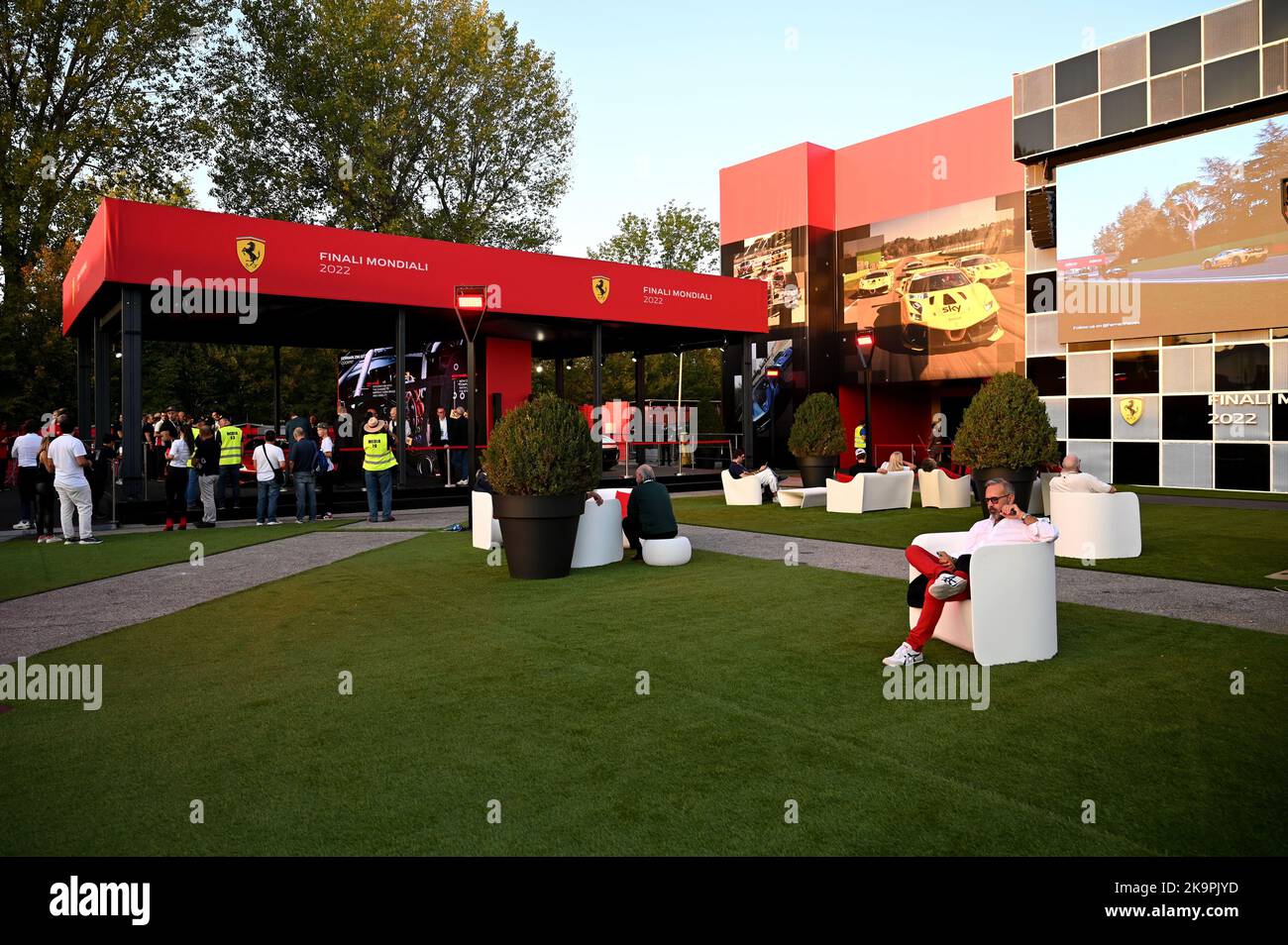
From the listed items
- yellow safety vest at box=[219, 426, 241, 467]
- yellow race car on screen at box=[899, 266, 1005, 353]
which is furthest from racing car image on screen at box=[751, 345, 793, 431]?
yellow safety vest at box=[219, 426, 241, 467]

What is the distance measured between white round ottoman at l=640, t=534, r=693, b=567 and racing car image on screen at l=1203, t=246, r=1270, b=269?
1803cm

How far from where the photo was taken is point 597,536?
10336mm

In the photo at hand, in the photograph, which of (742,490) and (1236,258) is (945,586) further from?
(1236,258)

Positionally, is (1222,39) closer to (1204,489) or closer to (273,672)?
(1204,489)

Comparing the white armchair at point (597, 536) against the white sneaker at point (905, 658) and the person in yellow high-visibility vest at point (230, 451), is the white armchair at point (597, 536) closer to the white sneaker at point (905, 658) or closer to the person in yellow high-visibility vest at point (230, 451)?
the white sneaker at point (905, 658)

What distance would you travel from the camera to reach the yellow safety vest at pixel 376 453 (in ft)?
50.3

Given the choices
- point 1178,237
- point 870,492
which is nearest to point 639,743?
point 870,492

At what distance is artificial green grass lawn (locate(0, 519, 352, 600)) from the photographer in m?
10.0

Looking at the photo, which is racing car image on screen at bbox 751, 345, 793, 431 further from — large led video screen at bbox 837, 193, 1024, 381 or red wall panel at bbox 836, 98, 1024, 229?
red wall panel at bbox 836, 98, 1024, 229

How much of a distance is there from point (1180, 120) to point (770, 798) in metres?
24.1

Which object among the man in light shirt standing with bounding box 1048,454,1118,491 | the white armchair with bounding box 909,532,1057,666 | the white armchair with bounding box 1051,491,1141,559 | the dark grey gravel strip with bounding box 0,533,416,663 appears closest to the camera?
the white armchair with bounding box 909,532,1057,666

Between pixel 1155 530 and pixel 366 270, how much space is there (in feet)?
48.6

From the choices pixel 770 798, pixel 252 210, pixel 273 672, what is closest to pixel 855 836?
pixel 770 798

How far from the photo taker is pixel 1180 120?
2177 cm
